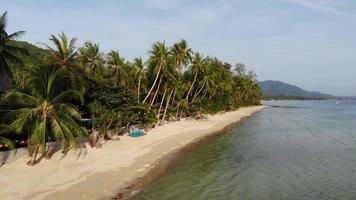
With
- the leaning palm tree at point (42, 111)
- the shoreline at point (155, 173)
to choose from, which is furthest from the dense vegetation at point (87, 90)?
the shoreline at point (155, 173)

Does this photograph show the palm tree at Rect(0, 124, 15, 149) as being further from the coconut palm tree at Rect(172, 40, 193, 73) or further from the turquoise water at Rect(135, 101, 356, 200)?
the coconut palm tree at Rect(172, 40, 193, 73)

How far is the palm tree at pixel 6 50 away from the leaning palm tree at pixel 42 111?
9.49 meters

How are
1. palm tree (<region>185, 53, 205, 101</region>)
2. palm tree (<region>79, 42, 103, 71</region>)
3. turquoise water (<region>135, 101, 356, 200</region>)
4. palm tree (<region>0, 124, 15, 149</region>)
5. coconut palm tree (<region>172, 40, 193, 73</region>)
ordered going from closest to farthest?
turquoise water (<region>135, 101, 356, 200</region>) < palm tree (<region>0, 124, 15, 149</region>) < palm tree (<region>79, 42, 103, 71</region>) < coconut palm tree (<region>172, 40, 193, 73</region>) < palm tree (<region>185, 53, 205, 101</region>)

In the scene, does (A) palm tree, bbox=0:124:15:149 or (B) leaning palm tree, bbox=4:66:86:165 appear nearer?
(A) palm tree, bbox=0:124:15:149

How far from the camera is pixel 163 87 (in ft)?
197

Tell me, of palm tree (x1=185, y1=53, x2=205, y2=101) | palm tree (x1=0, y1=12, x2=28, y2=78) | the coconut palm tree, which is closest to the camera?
palm tree (x1=0, y1=12, x2=28, y2=78)

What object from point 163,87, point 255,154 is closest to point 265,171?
point 255,154

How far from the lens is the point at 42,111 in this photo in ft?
86.6

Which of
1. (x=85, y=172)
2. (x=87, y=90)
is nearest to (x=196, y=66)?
(x=87, y=90)

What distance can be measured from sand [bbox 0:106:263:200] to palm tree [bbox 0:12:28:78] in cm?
1135

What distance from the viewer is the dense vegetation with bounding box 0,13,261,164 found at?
26.4m

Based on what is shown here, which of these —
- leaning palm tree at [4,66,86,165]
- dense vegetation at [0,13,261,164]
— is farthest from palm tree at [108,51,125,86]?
leaning palm tree at [4,66,86,165]

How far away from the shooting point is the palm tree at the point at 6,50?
34.0 metres

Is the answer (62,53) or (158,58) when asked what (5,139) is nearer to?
(62,53)
